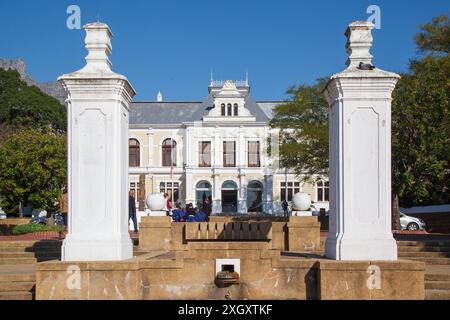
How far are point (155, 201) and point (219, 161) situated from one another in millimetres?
41598

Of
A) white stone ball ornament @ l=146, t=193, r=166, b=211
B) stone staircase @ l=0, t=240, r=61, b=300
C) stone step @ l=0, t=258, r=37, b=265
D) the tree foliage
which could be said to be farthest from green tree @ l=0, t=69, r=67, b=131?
stone step @ l=0, t=258, r=37, b=265

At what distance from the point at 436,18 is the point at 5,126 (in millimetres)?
34910

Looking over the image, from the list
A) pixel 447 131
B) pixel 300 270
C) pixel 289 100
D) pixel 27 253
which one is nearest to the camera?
pixel 300 270

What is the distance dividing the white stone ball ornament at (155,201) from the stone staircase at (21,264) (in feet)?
9.26

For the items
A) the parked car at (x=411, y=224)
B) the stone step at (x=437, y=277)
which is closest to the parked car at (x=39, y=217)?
the parked car at (x=411, y=224)

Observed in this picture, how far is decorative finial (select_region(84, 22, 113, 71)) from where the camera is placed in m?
11.7

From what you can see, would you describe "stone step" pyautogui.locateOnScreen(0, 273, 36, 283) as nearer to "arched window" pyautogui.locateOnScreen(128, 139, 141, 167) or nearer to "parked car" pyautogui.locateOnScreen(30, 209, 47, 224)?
"parked car" pyautogui.locateOnScreen(30, 209, 47, 224)

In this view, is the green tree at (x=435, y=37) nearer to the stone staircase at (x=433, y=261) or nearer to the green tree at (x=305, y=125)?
the green tree at (x=305, y=125)

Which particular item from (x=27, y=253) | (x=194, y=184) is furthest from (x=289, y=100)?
(x=27, y=253)

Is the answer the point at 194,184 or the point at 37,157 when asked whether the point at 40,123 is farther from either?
the point at 37,157

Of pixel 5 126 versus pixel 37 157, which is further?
pixel 5 126

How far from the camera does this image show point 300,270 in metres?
10.9

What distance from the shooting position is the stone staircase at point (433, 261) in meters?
10.9

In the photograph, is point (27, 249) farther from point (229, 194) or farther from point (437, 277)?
point (229, 194)
